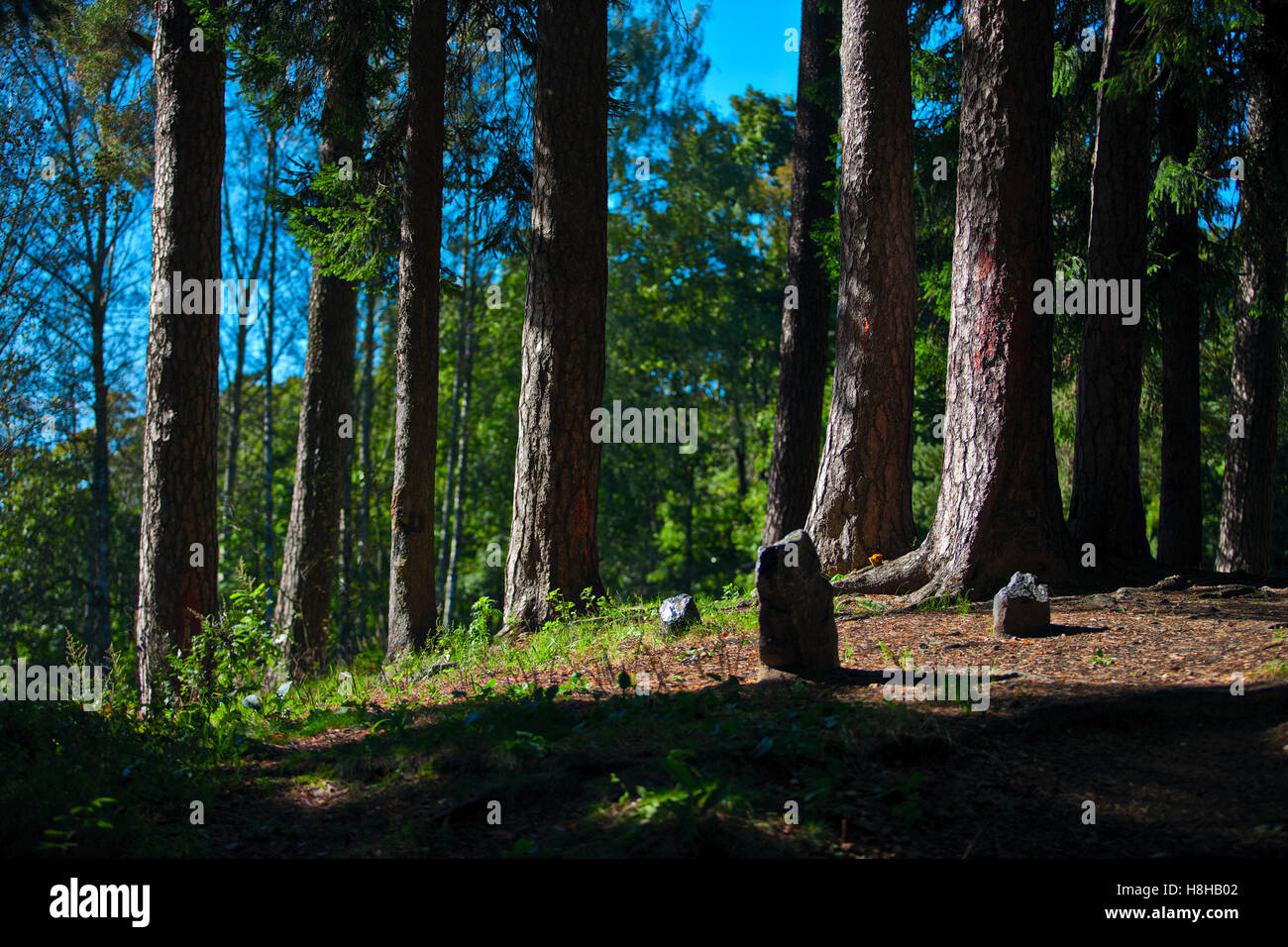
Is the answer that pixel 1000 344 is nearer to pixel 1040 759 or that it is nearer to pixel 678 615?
pixel 678 615

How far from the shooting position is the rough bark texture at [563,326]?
328 inches

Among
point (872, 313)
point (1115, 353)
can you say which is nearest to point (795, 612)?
point (872, 313)

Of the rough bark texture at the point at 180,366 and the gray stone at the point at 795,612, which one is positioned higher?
the rough bark texture at the point at 180,366

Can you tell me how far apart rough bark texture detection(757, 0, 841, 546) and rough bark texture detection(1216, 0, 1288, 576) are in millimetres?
4952

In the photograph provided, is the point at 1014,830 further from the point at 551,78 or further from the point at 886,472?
the point at 551,78

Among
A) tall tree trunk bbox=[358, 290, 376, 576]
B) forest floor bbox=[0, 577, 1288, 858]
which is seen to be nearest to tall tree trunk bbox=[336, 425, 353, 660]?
tall tree trunk bbox=[358, 290, 376, 576]

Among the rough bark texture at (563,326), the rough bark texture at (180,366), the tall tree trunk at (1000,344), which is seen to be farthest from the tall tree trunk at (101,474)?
the tall tree trunk at (1000,344)

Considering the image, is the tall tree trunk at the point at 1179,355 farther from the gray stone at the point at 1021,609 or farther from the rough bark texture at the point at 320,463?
the rough bark texture at the point at 320,463

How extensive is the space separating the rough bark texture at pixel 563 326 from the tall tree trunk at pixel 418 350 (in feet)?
4.14

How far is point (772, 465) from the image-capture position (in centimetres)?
1212

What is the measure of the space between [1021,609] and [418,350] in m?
6.01

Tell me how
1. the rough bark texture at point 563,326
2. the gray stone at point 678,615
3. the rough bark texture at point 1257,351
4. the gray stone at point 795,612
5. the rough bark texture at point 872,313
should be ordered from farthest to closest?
the rough bark texture at point 1257,351 → the rough bark texture at point 563,326 → the rough bark texture at point 872,313 → the gray stone at point 678,615 → the gray stone at point 795,612

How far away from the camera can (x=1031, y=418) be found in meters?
7.13

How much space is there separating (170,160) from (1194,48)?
29.2 ft
